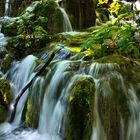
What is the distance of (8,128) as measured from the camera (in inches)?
272

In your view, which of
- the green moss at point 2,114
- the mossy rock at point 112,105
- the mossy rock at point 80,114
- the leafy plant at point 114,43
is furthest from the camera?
the leafy plant at point 114,43

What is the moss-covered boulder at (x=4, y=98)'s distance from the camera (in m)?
7.13

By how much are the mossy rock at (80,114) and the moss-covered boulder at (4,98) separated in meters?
1.79

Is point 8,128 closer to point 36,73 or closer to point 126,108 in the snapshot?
point 36,73

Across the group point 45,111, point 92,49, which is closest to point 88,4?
point 92,49

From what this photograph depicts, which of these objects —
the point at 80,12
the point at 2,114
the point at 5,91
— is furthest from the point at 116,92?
the point at 80,12

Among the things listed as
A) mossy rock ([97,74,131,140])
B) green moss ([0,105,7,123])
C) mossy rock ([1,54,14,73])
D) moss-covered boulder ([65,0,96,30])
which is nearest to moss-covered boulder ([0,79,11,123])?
green moss ([0,105,7,123])

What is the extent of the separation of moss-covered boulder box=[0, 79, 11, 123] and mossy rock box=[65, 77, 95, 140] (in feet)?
5.86

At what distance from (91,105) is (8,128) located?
198cm

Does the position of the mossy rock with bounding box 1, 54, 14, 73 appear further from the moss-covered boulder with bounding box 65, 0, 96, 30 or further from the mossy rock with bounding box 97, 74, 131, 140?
the moss-covered boulder with bounding box 65, 0, 96, 30

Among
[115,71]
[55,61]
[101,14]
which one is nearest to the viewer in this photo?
[115,71]

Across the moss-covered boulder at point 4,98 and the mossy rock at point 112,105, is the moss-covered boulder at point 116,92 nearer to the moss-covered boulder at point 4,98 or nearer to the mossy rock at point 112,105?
the mossy rock at point 112,105

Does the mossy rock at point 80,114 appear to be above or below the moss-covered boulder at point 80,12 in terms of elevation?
below

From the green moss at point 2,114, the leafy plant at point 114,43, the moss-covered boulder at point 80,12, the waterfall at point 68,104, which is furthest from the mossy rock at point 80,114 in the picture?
the moss-covered boulder at point 80,12
